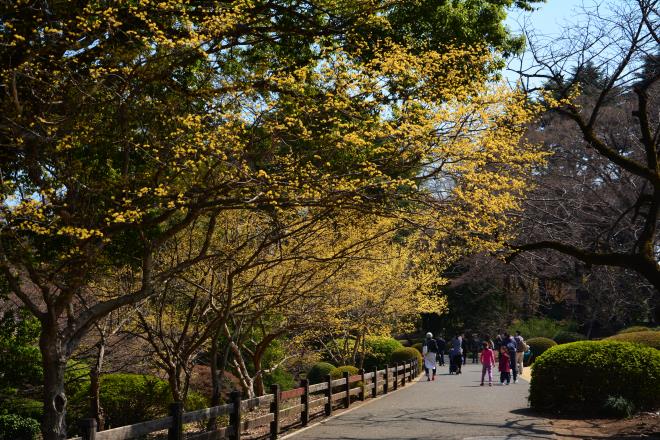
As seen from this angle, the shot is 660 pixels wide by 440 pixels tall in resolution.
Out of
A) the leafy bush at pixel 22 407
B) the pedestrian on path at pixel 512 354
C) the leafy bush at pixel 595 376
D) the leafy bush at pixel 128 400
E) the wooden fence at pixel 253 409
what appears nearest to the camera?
the wooden fence at pixel 253 409

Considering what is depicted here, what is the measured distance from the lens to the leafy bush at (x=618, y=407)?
615 inches

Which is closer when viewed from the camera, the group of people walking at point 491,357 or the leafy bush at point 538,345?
the group of people walking at point 491,357

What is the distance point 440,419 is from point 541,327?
3910 centimetres

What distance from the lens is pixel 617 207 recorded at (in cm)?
2523

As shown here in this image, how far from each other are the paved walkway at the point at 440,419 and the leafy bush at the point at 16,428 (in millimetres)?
6655

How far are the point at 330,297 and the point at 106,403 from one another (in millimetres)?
6090

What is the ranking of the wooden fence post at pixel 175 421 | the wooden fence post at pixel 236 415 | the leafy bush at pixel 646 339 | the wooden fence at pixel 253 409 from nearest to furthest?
the wooden fence at pixel 253 409
the wooden fence post at pixel 175 421
the wooden fence post at pixel 236 415
the leafy bush at pixel 646 339

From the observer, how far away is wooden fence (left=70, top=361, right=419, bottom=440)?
374 inches

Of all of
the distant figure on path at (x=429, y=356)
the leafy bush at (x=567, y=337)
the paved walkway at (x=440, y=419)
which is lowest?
the paved walkway at (x=440, y=419)

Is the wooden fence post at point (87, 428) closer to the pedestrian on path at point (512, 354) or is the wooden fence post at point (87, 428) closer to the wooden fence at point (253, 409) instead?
the wooden fence at point (253, 409)

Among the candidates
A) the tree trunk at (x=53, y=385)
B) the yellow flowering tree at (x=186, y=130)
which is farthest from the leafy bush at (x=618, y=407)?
the tree trunk at (x=53, y=385)

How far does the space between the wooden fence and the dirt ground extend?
208 inches

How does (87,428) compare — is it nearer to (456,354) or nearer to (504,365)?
(504,365)

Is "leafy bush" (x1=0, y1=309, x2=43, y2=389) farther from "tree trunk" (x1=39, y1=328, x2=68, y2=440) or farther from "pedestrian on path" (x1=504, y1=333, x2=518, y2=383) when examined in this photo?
"pedestrian on path" (x1=504, y1=333, x2=518, y2=383)
